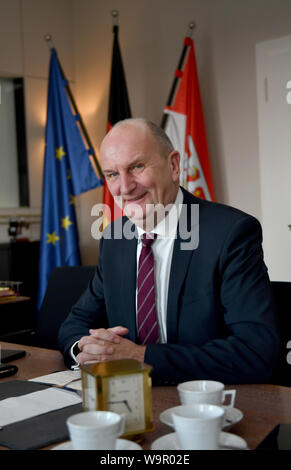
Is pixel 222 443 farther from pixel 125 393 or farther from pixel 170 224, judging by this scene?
pixel 170 224

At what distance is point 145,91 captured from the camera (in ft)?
15.9

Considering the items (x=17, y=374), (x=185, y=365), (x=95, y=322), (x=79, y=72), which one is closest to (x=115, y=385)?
(x=185, y=365)

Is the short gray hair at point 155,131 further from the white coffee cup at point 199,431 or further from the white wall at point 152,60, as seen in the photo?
the white wall at point 152,60

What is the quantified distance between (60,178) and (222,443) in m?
3.93

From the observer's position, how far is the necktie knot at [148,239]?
5.78ft

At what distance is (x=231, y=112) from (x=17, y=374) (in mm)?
3243

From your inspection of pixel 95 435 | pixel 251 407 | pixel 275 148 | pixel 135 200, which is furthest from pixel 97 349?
pixel 275 148

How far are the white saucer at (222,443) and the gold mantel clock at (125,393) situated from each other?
0.06 metres

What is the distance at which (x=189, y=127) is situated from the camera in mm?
4176

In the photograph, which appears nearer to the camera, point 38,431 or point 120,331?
point 38,431

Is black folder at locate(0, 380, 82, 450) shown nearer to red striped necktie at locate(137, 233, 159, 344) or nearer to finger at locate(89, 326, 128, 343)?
finger at locate(89, 326, 128, 343)

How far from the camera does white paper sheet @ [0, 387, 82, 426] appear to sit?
1.16m

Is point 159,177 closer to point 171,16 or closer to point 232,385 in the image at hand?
point 232,385

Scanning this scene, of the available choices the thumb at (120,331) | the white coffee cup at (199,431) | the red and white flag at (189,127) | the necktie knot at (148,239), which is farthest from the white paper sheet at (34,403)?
the red and white flag at (189,127)
